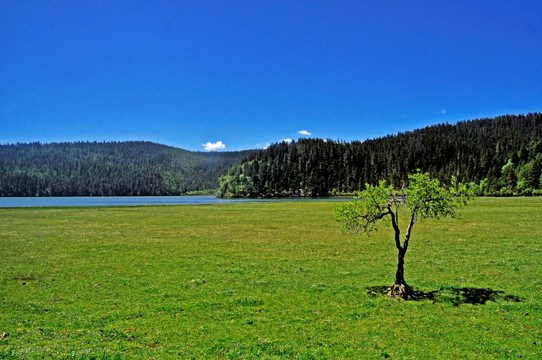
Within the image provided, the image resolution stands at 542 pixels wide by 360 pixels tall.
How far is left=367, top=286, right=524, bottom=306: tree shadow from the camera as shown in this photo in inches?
709

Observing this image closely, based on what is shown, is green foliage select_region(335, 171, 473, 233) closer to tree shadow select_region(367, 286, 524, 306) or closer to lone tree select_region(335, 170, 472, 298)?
lone tree select_region(335, 170, 472, 298)

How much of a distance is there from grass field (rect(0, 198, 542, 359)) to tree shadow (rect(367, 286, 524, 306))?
0.35ft

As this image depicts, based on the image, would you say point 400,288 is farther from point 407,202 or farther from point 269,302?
point 269,302

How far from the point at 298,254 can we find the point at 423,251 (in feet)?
40.7

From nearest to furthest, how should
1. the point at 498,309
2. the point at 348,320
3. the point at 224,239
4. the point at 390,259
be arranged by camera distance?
the point at 348,320 < the point at 498,309 < the point at 390,259 < the point at 224,239

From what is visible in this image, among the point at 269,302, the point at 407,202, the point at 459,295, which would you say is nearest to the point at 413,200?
the point at 407,202

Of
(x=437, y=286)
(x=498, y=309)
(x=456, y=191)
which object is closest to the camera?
(x=498, y=309)

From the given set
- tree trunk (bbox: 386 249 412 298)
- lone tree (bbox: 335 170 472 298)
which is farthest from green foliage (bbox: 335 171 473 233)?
tree trunk (bbox: 386 249 412 298)

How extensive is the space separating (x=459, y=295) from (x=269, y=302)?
1112 centimetres

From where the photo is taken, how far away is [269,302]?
59.6 feet

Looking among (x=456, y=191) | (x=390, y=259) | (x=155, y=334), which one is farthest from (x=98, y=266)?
(x=456, y=191)

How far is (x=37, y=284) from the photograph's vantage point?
21469 mm

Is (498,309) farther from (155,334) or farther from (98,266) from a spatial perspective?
(98,266)

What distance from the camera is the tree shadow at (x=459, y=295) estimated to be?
18.0m
